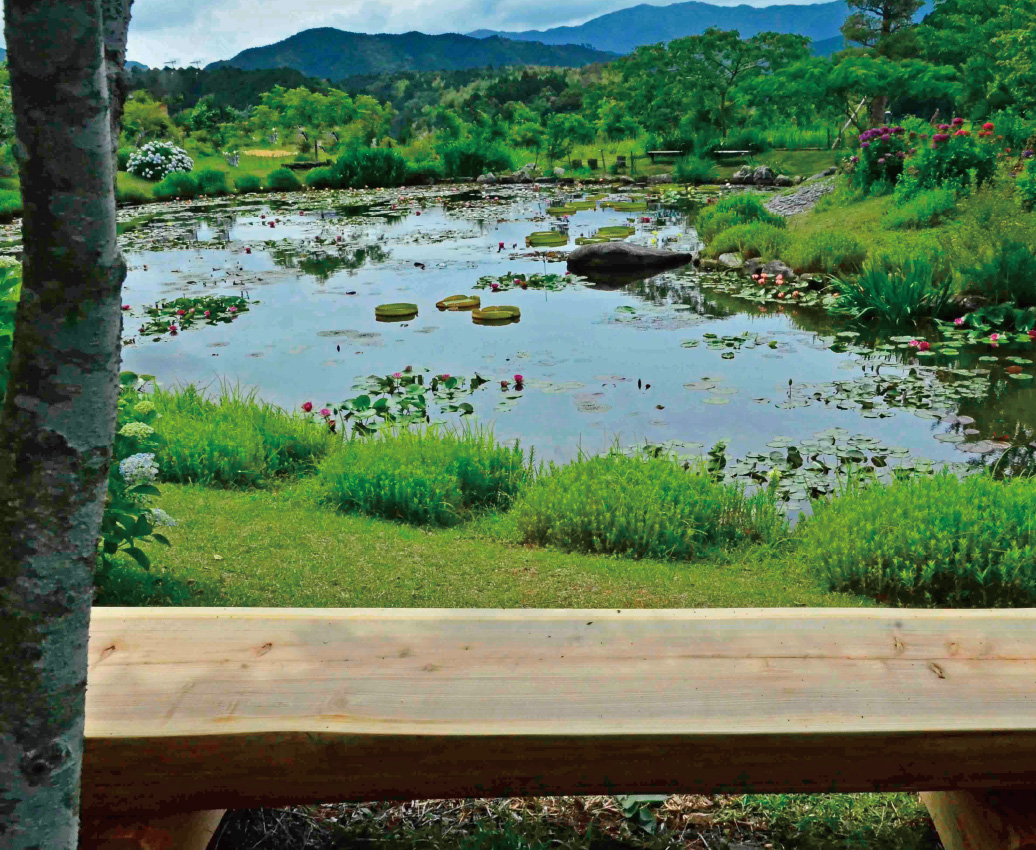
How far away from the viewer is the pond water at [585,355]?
16.9 feet

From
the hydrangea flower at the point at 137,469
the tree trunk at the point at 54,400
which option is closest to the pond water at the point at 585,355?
the hydrangea flower at the point at 137,469

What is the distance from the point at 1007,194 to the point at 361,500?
8.38m

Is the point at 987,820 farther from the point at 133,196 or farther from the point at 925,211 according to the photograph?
the point at 133,196

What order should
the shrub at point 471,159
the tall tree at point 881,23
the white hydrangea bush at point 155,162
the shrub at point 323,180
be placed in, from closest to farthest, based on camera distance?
the white hydrangea bush at point 155,162
the shrub at point 323,180
the shrub at point 471,159
the tall tree at point 881,23

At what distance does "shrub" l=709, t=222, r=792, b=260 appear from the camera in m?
10.1

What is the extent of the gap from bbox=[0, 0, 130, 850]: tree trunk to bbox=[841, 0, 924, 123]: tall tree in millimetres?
31025

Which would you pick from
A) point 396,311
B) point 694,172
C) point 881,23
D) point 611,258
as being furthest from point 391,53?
point 396,311

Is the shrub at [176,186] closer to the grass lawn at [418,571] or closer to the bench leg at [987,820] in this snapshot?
the grass lawn at [418,571]

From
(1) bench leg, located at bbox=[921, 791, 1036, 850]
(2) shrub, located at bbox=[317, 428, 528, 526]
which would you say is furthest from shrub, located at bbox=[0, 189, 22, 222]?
(1) bench leg, located at bbox=[921, 791, 1036, 850]

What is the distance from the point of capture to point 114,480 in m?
2.74

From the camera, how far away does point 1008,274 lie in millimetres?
7191

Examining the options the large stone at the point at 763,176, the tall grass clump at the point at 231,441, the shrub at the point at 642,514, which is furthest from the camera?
the large stone at the point at 763,176

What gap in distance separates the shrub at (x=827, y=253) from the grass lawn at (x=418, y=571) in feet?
20.8

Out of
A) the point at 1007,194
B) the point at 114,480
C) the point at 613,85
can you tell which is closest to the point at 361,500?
the point at 114,480
